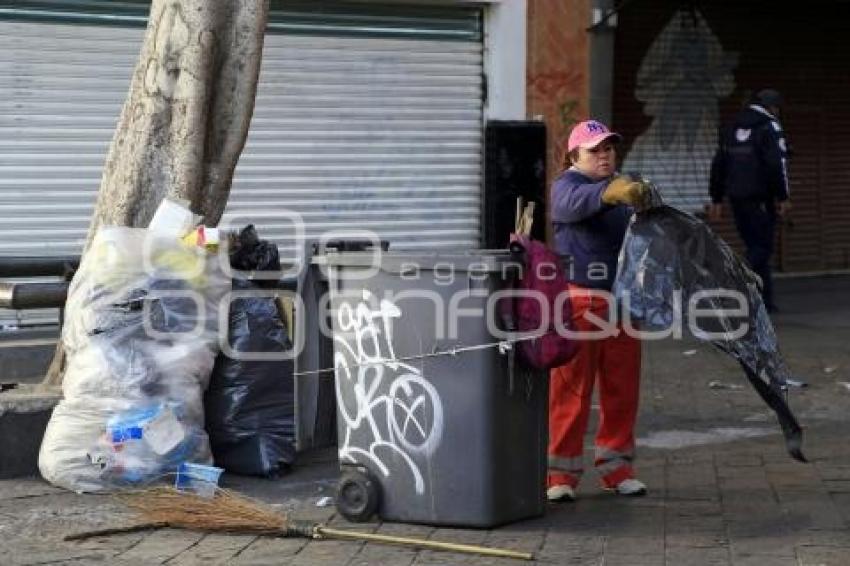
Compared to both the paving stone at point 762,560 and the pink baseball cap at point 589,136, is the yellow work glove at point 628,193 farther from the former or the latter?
the paving stone at point 762,560

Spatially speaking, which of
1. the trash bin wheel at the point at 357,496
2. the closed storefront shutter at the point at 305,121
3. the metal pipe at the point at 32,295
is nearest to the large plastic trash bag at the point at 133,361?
the metal pipe at the point at 32,295

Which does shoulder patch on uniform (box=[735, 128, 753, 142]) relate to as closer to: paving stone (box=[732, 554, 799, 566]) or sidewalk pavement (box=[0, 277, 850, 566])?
sidewalk pavement (box=[0, 277, 850, 566])

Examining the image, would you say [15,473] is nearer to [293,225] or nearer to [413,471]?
[413,471]

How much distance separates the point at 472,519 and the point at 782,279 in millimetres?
10105

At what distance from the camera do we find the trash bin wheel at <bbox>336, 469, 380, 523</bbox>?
591 cm

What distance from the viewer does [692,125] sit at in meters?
14.7

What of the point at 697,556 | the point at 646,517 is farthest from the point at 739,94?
the point at 697,556

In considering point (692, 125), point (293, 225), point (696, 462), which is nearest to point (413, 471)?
point (696, 462)

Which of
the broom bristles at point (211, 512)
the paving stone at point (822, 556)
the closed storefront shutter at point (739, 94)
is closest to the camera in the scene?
the paving stone at point (822, 556)

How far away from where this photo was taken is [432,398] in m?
5.77

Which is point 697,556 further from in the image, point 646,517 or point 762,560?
point 646,517

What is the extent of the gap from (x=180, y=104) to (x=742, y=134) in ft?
19.0

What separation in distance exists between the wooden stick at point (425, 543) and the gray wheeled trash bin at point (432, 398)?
0.74ft

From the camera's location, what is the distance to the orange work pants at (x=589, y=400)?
6.25 meters
